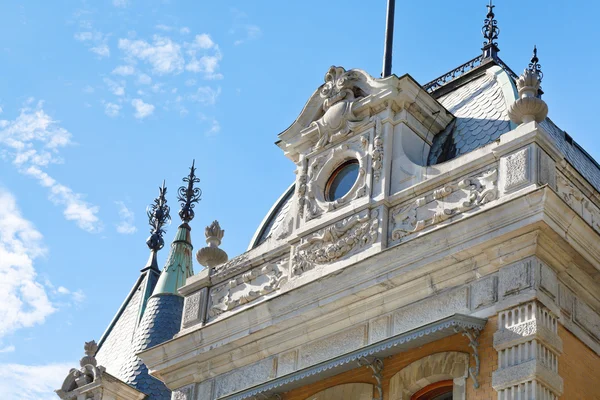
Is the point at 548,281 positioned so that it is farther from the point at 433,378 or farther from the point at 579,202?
the point at 433,378

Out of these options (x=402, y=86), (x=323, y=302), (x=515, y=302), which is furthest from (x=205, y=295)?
(x=515, y=302)

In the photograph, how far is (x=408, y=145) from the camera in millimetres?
21938

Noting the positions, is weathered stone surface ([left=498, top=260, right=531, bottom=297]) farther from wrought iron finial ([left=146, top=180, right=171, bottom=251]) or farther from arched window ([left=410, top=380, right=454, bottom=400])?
wrought iron finial ([left=146, top=180, right=171, bottom=251])

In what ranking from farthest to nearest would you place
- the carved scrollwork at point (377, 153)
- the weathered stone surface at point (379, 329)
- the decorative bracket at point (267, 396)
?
the carved scrollwork at point (377, 153) → the decorative bracket at point (267, 396) → the weathered stone surface at point (379, 329)

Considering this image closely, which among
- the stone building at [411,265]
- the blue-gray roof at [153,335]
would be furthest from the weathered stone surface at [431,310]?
the blue-gray roof at [153,335]

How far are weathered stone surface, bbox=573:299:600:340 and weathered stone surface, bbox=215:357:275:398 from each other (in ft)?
15.6

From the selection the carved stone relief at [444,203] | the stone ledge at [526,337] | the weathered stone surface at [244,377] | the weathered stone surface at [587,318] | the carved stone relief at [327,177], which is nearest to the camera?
the stone ledge at [526,337]

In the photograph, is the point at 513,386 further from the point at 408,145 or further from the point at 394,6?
the point at 394,6

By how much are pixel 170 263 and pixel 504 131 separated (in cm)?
1054

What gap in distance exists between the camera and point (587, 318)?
763 inches

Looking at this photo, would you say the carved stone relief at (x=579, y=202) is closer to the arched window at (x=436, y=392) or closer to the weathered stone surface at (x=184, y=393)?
the arched window at (x=436, y=392)

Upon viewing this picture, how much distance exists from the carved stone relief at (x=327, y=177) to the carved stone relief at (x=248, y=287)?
1.00 metres

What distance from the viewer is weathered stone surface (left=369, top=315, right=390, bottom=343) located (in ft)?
65.4

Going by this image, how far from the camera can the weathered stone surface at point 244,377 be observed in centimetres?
2122
